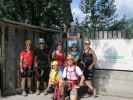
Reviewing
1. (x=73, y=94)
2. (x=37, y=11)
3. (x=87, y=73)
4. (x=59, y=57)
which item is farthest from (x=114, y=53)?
(x=37, y=11)

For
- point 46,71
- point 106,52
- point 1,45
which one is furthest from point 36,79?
point 106,52

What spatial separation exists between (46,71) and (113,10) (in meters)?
9.40

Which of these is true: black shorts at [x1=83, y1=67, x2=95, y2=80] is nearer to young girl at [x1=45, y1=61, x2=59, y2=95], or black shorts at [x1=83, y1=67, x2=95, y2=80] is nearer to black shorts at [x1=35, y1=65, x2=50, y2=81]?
young girl at [x1=45, y1=61, x2=59, y2=95]

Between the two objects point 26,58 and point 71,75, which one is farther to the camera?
point 26,58

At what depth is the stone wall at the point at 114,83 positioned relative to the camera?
12086 millimetres

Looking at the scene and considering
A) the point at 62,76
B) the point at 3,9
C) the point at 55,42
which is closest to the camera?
the point at 62,76

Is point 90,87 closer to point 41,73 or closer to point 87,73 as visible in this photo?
point 87,73

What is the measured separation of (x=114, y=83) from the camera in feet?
40.5

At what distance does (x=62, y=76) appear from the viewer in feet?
34.8

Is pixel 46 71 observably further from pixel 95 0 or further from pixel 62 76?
pixel 95 0

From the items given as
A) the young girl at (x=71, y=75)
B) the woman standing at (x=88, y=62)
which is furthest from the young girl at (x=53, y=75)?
the young girl at (x=71, y=75)

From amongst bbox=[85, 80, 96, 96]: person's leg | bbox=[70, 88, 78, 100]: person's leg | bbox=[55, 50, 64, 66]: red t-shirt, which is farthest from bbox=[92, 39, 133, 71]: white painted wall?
bbox=[70, 88, 78, 100]: person's leg

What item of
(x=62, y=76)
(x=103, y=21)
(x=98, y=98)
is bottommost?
(x=98, y=98)

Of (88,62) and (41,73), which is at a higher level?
(88,62)
